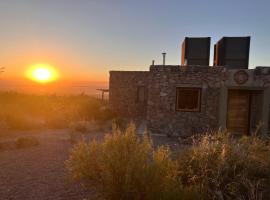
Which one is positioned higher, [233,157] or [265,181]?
Answer: [233,157]

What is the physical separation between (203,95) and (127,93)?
6.89m

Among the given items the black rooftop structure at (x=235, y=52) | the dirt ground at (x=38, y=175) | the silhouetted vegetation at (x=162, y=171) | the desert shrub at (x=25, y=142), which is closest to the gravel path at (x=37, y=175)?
the dirt ground at (x=38, y=175)

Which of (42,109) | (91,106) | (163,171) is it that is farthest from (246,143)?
(42,109)

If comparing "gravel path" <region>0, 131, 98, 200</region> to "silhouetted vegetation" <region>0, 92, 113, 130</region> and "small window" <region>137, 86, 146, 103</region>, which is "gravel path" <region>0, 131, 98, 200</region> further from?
"small window" <region>137, 86, 146, 103</region>

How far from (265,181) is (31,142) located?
22.3 ft

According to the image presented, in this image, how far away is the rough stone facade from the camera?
9.27 m

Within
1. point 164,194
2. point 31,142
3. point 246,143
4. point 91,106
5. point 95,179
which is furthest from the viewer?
point 91,106

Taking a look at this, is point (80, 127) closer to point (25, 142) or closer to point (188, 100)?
point (25, 142)

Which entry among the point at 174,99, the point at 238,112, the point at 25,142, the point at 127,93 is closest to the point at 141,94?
the point at 127,93

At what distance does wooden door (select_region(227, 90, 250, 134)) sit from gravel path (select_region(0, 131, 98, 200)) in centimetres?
691

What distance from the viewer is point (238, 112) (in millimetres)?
10055

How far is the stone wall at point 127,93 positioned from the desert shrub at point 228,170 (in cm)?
1051

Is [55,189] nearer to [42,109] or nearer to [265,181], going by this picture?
[265,181]

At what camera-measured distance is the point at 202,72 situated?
9.32 metres
